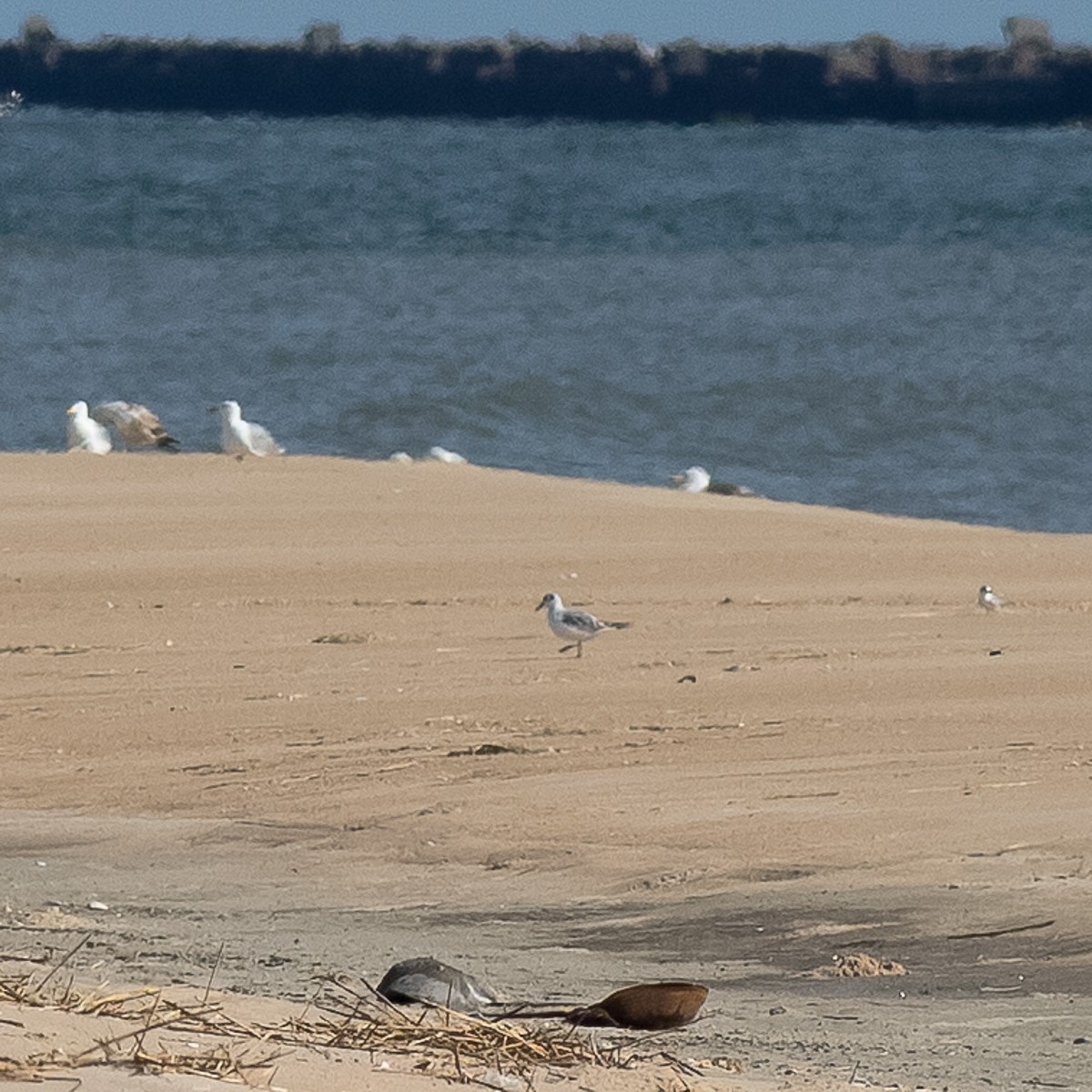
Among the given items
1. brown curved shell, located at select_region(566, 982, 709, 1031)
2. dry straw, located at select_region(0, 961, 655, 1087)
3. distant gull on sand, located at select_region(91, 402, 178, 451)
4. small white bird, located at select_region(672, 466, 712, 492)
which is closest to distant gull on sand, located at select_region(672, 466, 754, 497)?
small white bird, located at select_region(672, 466, 712, 492)

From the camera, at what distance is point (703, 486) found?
1459cm

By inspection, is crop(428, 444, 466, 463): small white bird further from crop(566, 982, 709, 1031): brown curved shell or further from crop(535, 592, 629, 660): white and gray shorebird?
crop(566, 982, 709, 1031): brown curved shell

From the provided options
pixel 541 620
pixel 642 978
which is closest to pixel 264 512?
pixel 541 620

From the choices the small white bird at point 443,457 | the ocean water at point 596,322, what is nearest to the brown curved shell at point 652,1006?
the small white bird at point 443,457

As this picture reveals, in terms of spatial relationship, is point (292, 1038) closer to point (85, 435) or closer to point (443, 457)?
point (85, 435)

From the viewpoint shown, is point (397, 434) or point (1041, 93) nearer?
point (397, 434)

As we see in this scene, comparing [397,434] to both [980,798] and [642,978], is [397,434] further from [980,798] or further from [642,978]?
[642,978]

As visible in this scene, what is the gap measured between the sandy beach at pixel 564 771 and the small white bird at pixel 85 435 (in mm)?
2041

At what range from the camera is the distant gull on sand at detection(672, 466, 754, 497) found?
572 inches

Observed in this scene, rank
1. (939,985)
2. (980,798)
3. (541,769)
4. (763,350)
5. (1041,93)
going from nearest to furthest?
1. (939,985)
2. (980,798)
3. (541,769)
4. (763,350)
5. (1041,93)

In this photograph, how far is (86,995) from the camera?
12.8 ft

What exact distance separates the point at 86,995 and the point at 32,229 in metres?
35.1

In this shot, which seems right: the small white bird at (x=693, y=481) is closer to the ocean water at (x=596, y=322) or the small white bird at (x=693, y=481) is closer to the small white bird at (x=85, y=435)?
the ocean water at (x=596, y=322)

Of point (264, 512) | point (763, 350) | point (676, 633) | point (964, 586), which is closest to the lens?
point (676, 633)
